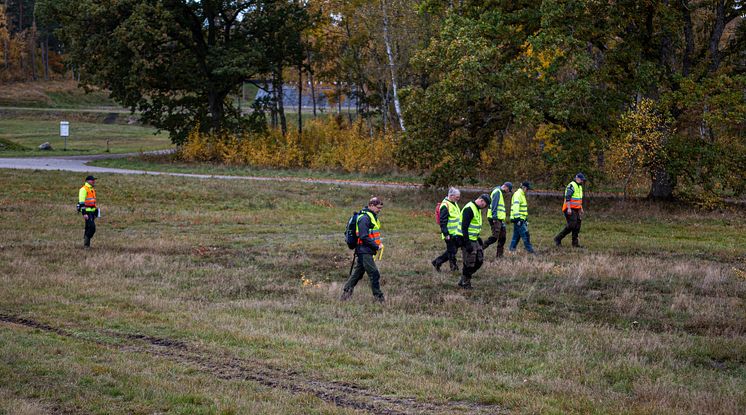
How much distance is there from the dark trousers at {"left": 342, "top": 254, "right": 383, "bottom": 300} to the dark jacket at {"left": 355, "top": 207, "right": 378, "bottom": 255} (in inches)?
4.7

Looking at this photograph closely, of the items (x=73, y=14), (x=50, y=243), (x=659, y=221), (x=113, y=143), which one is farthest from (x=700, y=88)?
(x=113, y=143)

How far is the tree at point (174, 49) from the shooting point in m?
43.4

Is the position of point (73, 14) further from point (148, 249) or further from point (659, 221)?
point (659, 221)

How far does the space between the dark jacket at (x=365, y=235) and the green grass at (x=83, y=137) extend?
41752mm

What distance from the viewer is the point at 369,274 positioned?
15367mm

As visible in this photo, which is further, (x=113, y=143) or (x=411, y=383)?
(x=113, y=143)

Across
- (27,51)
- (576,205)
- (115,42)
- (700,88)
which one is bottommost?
(576,205)

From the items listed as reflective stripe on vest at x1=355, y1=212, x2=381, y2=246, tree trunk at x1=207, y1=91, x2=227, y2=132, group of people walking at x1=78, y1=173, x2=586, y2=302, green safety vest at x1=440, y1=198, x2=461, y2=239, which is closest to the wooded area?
tree trunk at x1=207, y1=91, x2=227, y2=132

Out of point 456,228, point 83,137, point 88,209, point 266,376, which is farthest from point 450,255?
point 83,137

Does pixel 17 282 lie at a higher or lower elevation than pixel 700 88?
lower

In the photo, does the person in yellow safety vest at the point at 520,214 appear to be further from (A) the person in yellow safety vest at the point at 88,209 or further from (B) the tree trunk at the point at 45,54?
(B) the tree trunk at the point at 45,54

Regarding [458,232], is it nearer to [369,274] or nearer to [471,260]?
[471,260]

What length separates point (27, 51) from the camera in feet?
339

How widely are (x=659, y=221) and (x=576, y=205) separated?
8813 mm
